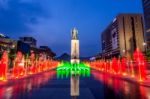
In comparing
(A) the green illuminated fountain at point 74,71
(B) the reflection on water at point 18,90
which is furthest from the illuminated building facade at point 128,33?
(B) the reflection on water at point 18,90

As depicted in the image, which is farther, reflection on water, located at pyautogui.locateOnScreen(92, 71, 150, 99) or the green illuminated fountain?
the green illuminated fountain

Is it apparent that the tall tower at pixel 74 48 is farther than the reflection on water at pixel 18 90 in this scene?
Yes

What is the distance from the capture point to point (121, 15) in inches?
5468

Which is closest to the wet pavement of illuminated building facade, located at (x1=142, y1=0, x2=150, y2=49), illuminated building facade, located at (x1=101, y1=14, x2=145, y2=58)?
illuminated building facade, located at (x1=142, y1=0, x2=150, y2=49)

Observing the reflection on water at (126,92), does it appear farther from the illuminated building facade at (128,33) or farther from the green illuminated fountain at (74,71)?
the illuminated building facade at (128,33)

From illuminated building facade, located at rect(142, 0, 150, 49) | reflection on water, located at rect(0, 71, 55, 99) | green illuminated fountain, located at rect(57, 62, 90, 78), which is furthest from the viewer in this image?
illuminated building facade, located at rect(142, 0, 150, 49)

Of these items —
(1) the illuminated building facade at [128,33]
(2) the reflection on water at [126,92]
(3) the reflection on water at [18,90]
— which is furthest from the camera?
(1) the illuminated building facade at [128,33]

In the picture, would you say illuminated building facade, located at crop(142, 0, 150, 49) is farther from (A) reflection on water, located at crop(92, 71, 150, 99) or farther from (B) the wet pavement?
(B) the wet pavement

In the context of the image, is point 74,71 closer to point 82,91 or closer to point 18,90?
point 18,90

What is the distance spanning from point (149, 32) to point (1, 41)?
85.3 m

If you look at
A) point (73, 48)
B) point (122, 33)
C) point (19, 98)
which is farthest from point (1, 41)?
point (19, 98)

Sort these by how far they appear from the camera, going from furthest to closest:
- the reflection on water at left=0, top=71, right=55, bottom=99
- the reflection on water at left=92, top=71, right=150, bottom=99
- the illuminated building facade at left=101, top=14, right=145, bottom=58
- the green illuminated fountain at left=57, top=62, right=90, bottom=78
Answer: the illuminated building facade at left=101, top=14, right=145, bottom=58, the green illuminated fountain at left=57, top=62, right=90, bottom=78, the reflection on water at left=0, top=71, right=55, bottom=99, the reflection on water at left=92, top=71, right=150, bottom=99

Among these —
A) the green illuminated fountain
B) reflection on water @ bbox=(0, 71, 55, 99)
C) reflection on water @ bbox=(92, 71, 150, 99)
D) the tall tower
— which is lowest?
reflection on water @ bbox=(0, 71, 55, 99)

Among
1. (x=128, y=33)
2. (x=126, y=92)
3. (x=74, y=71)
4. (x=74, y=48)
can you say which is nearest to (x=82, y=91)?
(x=126, y=92)
